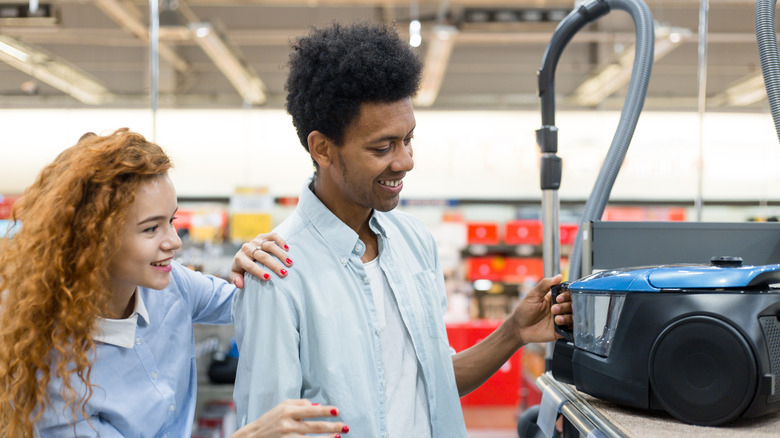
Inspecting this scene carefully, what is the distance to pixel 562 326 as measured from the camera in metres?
1.31

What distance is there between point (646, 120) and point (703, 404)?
6459 millimetres

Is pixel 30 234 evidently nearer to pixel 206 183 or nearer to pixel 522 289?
pixel 522 289

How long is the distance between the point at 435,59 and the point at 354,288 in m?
5.42

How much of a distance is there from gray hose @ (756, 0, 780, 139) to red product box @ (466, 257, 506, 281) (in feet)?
18.6

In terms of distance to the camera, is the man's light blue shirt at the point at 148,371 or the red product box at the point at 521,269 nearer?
the man's light blue shirt at the point at 148,371

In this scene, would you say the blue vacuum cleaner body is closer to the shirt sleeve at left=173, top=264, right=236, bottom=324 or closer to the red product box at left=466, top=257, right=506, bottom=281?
the shirt sleeve at left=173, top=264, right=236, bottom=324

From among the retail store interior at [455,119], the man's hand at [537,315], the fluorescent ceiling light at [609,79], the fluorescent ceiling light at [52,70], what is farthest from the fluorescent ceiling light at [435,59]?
the man's hand at [537,315]

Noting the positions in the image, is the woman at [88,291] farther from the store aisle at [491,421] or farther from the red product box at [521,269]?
the red product box at [521,269]

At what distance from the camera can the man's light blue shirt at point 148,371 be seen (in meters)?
1.25

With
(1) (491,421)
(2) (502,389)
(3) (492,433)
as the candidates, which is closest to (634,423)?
(3) (492,433)

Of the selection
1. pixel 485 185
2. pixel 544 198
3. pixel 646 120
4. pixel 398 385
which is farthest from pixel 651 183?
pixel 398 385

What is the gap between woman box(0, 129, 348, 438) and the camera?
123 cm

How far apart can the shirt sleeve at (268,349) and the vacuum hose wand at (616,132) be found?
0.75 metres

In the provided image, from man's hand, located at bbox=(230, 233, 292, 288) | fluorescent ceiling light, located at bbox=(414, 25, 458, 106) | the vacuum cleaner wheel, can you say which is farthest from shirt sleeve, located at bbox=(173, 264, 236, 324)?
fluorescent ceiling light, located at bbox=(414, 25, 458, 106)
